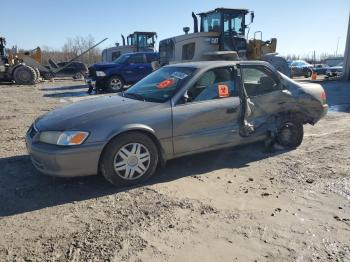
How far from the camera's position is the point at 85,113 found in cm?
470

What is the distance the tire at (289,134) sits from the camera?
6.02 metres

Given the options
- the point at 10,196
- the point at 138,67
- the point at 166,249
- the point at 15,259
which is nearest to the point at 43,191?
the point at 10,196

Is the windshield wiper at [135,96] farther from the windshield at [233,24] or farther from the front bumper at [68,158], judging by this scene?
the windshield at [233,24]

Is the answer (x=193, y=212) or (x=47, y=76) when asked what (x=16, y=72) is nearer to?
(x=47, y=76)

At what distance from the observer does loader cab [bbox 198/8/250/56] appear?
51.0ft

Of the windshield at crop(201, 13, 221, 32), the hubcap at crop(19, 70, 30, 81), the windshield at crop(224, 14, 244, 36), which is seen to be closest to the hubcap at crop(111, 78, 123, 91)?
the windshield at crop(201, 13, 221, 32)

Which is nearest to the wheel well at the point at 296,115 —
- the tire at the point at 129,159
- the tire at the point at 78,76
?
the tire at the point at 129,159

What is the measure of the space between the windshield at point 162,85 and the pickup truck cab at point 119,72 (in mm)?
11010

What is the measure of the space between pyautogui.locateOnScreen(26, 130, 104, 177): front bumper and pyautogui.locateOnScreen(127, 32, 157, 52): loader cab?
20.9 metres

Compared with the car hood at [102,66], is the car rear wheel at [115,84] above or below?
below

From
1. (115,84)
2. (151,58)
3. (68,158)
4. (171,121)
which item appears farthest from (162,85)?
(151,58)

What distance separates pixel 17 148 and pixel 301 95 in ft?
16.1

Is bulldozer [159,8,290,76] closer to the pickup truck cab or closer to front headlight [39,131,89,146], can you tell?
the pickup truck cab

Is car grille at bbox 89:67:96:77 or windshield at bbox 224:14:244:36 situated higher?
windshield at bbox 224:14:244:36
